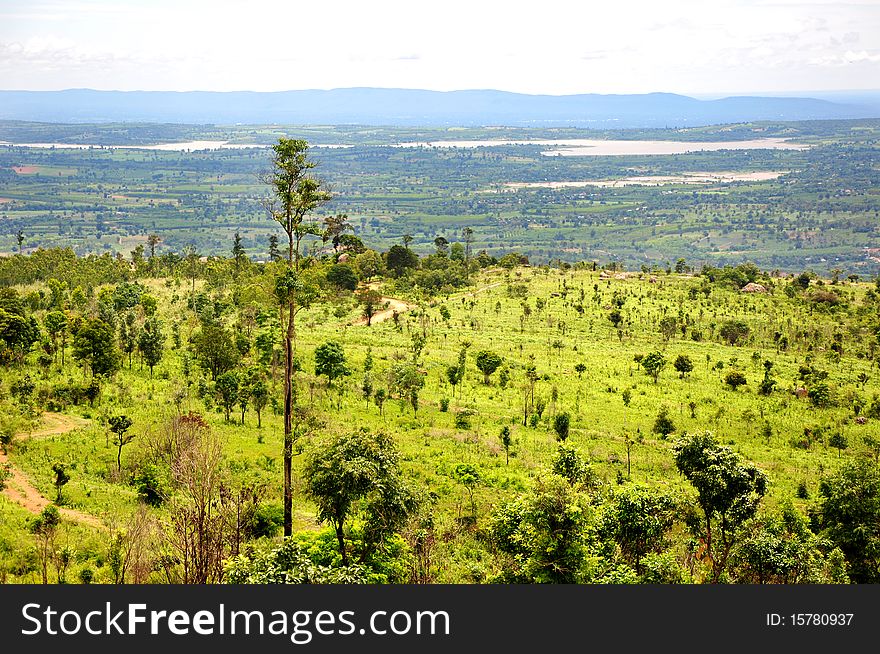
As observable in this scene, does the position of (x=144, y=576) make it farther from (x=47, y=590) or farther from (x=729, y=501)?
(x=729, y=501)

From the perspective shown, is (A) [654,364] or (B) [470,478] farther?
(A) [654,364]

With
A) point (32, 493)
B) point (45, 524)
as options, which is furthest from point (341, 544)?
point (32, 493)

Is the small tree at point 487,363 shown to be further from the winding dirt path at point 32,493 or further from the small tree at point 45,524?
the small tree at point 45,524

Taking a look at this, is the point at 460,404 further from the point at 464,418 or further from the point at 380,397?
the point at 380,397

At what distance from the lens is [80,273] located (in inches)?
2244

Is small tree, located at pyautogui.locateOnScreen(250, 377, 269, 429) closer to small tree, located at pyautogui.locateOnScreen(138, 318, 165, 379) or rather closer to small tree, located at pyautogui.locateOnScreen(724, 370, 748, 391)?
small tree, located at pyautogui.locateOnScreen(138, 318, 165, 379)

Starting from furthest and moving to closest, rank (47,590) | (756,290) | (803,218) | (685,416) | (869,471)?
→ (803,218), (756,290), (685,416), (869,471), (47,590)

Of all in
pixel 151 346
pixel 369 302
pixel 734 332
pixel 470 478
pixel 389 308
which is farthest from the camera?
pixel 389 308

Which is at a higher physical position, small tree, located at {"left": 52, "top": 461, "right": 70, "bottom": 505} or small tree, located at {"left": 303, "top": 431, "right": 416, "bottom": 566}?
small tree, located at {"left": 303, "top": 431, "right": 416, "bottom": 566}

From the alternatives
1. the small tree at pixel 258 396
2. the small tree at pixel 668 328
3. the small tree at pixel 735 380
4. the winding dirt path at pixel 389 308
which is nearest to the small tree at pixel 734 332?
the small tree at pixel 668 328

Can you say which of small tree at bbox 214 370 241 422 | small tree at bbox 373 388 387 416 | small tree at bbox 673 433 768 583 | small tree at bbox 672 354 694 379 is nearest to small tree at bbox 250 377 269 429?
small tree at bbox 214 370 241 422

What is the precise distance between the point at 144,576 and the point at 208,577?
65.1 inches

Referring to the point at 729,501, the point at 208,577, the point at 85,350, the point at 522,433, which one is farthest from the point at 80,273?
the point at 729,501

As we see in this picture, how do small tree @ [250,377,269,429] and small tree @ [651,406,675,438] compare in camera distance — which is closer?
small tree @ [250,377,269,429]
